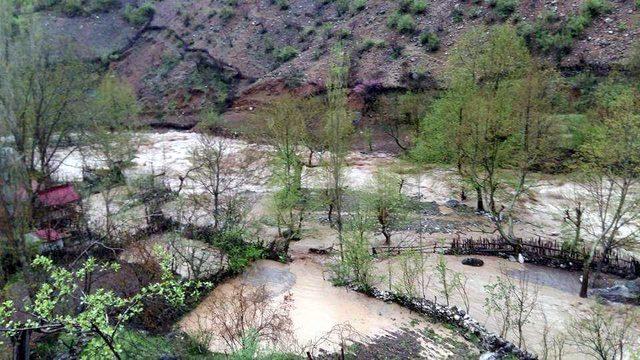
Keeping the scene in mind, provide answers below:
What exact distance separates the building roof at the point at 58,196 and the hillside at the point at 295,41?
2620 centimetres

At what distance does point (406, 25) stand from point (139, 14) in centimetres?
3518

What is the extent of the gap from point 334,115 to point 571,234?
13.1 m

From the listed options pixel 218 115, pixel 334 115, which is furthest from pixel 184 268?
pixel 218 115

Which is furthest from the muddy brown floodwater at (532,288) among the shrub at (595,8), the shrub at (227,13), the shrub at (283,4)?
the shrub at (227,13)

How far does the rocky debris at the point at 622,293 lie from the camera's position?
58.0ft

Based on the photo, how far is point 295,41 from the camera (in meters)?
54.8

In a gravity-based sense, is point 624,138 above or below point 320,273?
above

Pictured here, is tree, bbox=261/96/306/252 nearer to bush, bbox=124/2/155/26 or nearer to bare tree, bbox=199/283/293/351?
bare tree, bbox=199/283/293/351

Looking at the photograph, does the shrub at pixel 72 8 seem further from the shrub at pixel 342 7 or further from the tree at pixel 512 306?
the tree at pixel 512 306

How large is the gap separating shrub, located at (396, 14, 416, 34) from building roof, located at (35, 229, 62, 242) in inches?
1510

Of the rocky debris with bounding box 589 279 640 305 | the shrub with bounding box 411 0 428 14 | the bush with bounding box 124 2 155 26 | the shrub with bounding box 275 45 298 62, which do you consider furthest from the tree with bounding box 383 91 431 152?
the bush with bounding box 124 2 155 26

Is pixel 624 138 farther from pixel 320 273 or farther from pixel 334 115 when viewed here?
pixel 320 273

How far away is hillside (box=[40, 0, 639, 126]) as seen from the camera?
4219cm

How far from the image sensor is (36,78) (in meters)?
21.9
